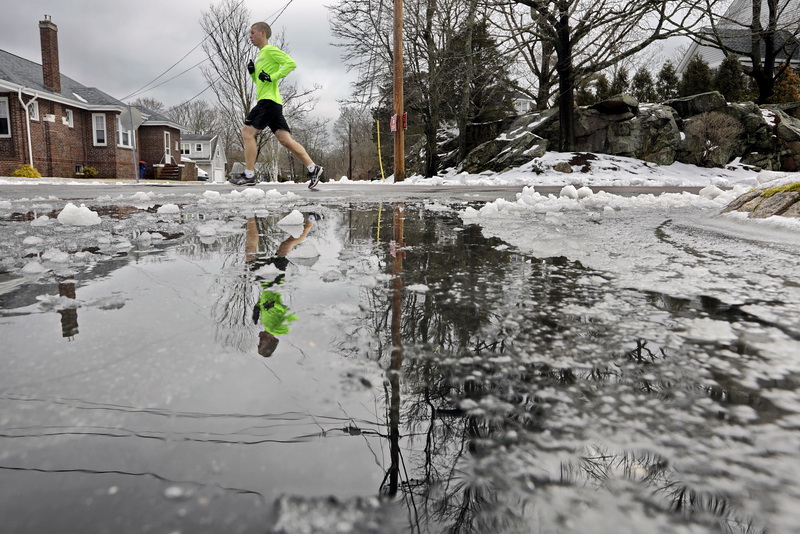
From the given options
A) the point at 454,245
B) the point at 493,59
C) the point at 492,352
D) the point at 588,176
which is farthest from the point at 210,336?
the point at 493,59

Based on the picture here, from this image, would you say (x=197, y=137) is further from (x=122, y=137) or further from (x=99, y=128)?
(x=99, y=128)

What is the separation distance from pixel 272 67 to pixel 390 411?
22.9 ft

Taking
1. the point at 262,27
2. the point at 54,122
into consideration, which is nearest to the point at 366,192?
the point at 262,27

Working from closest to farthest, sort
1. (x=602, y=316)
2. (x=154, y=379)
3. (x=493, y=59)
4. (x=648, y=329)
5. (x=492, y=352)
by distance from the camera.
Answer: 1. (x=154, y=379)
2. (x=492, y=352)
3. (x=648, y=329)
4. (x=602, y=316)
5. (x=493, y=59)

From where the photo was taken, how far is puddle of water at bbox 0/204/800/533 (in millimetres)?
615

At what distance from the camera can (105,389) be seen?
90 centimetres

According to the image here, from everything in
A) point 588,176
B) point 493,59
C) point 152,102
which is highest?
point 152,102

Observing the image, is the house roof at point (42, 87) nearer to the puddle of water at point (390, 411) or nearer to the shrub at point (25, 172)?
the shrub at point (25, 172)

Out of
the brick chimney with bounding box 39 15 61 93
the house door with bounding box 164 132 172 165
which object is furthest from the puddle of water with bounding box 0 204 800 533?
the house door with bounding box 164 132 172 165

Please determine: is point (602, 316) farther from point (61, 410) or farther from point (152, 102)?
point (152, 102)

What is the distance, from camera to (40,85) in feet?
80.8

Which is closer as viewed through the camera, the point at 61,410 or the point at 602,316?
the point at 61,410

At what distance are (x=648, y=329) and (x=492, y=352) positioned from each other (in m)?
0.45

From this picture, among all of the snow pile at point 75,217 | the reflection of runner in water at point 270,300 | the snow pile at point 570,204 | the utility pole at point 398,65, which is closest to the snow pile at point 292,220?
the reflection of runner in water at point 270,300
